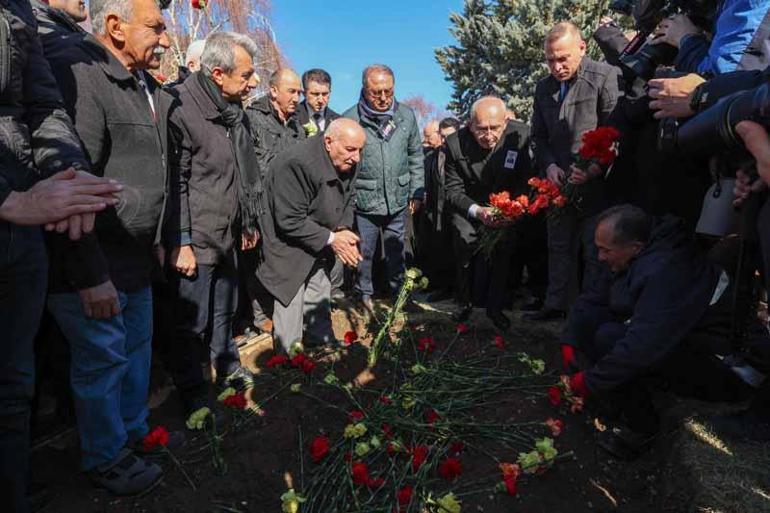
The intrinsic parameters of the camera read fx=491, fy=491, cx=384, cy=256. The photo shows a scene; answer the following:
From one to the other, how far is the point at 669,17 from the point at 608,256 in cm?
150

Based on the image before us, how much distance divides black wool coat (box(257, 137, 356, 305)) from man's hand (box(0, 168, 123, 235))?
1.74m

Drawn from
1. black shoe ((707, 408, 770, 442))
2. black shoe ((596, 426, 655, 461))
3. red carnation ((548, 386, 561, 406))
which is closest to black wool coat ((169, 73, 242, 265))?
red carnation ((548, 386, 561, 406))

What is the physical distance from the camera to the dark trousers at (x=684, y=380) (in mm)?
2543

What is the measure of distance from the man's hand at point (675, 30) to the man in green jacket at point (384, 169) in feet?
7.18

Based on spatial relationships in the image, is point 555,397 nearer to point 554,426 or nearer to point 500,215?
point 554,426

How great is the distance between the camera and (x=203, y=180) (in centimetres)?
294

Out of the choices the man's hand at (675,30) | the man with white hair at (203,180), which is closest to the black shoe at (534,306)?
the man's hand at (675,30)

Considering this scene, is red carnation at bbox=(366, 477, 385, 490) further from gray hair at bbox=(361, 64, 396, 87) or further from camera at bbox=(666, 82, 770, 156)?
gray hair at bbox=(361, 64, 396, 87)

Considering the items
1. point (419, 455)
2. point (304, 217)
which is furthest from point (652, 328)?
point (304, 217)

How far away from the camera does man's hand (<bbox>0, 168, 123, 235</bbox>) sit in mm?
1482

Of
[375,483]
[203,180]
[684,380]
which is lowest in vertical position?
[375,483]

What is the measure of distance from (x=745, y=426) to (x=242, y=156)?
10.3 feet

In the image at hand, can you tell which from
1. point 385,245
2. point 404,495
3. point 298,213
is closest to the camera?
point 404,495

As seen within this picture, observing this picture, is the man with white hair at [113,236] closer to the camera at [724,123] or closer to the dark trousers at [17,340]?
the dark trousers at [17,340]
